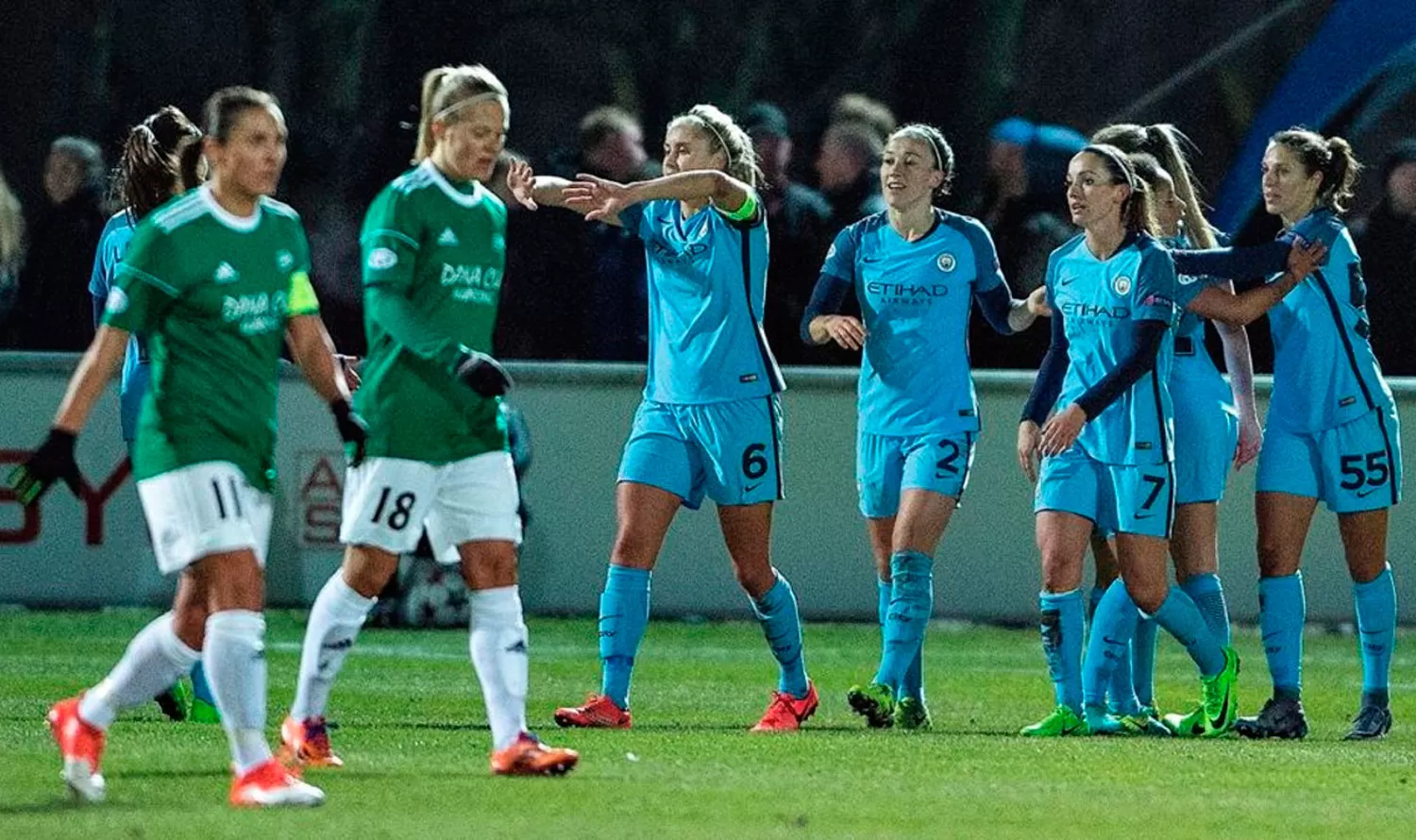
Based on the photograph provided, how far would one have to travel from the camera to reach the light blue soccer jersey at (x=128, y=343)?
365 inches

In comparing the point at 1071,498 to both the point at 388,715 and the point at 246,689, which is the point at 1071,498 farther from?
the point at 246,689

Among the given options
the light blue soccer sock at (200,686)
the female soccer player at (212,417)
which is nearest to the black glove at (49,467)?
the female soccer player at (212,417)

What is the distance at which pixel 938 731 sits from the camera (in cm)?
986

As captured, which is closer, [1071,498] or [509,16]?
[1071,498]

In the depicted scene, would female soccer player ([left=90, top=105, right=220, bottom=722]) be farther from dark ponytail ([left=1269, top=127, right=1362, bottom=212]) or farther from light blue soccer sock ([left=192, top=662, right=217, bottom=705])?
dark ponytail ([left=1269, top=127, right=1362, bottom=212])

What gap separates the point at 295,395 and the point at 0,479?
5.34 ft

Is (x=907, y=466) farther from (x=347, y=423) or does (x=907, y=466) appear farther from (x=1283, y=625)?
(x=347, y=423)

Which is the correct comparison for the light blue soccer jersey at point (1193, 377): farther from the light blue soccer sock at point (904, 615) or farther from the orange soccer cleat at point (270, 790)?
the orange soccer cleat at point (270, 790)

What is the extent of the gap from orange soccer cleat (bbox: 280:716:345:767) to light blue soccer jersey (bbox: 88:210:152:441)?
1.36 meters

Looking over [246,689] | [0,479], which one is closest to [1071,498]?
[246,689]

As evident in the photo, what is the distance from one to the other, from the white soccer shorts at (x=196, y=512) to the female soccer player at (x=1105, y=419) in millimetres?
3322

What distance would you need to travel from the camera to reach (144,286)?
7.23m

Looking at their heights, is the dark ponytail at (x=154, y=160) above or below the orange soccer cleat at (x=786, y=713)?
above

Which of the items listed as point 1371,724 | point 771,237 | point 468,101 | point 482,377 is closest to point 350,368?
point 468,101
